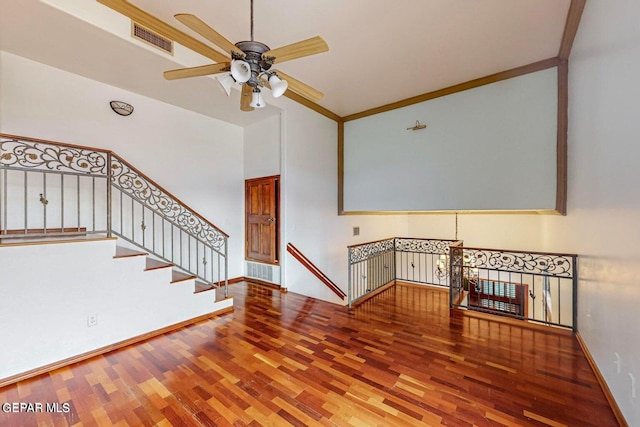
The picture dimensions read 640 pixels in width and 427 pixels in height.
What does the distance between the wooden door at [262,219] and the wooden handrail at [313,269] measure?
0.36m

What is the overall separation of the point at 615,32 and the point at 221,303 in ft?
16.5

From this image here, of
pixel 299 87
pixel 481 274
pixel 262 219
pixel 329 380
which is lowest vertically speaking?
pixel 481 274

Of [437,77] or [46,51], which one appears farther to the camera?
[437,77]

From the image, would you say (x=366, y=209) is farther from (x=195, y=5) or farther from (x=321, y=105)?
(x=195, y=5)

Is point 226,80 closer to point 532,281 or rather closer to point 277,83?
point 277,83

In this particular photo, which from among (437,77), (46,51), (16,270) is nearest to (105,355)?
(16,270)

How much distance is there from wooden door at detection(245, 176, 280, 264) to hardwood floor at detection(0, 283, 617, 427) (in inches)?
74.0

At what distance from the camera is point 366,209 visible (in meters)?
5.73

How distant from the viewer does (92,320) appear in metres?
2.73

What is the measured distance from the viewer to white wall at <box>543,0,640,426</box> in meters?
1.71

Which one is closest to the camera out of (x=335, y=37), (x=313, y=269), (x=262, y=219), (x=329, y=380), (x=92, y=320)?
(x=329, y=380)

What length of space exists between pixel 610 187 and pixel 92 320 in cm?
501

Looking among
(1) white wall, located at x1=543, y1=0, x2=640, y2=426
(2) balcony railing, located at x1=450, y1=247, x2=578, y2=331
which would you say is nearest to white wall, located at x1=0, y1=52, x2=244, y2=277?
(2) balcony railing, located at x1=450, y1=247, x2=578, y2=331

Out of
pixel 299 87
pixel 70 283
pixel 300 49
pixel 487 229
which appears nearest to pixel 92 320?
pixel 70 283
